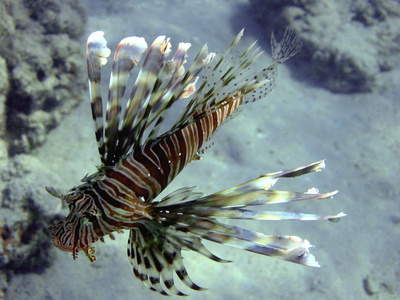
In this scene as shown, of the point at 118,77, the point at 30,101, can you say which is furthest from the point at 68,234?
the point at 30,101

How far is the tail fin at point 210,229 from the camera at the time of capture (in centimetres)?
153

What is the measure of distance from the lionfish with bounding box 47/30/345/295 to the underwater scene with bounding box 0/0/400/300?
0.01 meters

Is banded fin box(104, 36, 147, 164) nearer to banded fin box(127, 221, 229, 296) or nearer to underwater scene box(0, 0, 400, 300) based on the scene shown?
underwater scene box(0, 0, 400, 300)

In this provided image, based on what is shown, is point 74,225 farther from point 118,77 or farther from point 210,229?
point 118,77

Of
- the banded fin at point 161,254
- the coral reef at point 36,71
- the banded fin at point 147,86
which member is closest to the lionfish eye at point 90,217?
the banded fin at point 161,254

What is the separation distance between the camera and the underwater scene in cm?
183

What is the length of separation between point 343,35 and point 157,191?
271 inches

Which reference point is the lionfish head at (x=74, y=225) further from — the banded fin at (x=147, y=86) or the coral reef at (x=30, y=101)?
the coral reef at (x=30, y=101)

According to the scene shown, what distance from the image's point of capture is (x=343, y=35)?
7195 mm

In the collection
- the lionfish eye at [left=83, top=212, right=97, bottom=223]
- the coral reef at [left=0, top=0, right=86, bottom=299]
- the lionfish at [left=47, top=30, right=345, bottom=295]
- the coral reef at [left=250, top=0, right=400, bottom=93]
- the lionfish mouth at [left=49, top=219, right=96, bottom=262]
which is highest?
the coral reef at [left=250, top=0, right=400, bottom=93]

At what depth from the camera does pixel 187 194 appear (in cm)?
190

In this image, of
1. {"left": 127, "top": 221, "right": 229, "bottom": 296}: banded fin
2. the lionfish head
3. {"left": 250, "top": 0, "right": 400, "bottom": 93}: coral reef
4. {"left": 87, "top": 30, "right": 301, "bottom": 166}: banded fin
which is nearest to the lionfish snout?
the lionfish head

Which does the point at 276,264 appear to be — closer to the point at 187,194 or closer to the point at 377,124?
the point at 187,194

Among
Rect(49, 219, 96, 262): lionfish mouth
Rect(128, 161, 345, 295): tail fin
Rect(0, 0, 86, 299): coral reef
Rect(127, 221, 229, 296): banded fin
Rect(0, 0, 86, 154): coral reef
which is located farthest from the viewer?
Rect(0, 0, 86, 154): coral reef
